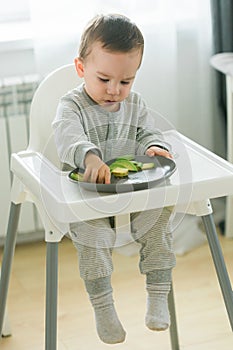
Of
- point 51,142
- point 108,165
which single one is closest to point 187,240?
point 51,142

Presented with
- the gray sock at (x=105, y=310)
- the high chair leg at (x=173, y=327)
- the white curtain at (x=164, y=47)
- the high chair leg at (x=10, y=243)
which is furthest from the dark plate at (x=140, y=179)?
the white curtain at (x=164, y=47)

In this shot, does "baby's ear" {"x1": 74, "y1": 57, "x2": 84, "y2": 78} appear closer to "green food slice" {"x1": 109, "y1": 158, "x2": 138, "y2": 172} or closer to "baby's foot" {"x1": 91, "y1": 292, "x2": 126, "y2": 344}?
"green food slice" {"x1": 109, "y1": 158, "x2": 138, "y2": 172}

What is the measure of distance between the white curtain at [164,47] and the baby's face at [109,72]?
0.85 metres

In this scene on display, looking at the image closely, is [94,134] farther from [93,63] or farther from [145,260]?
[145,260]

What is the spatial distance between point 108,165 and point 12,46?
1090 millimetres

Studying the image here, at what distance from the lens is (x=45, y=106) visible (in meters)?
2.01

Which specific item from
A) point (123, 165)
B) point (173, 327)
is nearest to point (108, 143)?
point (123, 165)

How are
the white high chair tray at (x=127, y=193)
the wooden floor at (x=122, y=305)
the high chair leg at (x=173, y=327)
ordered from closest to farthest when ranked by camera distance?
the white high chair tray at (x=127, y=193)
the high chair leg at (x=173, y=327)
the wooden floor at (x=122, y=305)

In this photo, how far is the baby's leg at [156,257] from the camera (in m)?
1.77

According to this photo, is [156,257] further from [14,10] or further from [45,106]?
[14,10]

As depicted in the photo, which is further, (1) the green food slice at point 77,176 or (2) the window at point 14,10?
(2) the window at point 14,10

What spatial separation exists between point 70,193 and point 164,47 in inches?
47.6

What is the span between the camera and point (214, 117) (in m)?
2.92

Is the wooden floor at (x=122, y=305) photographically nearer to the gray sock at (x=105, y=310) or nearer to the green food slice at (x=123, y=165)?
A: the gray sock at (x=105, y=310)
